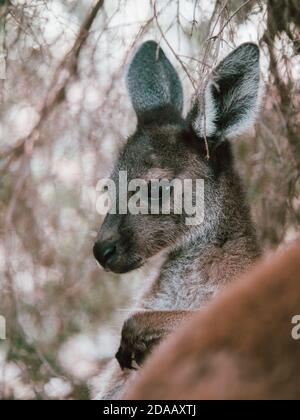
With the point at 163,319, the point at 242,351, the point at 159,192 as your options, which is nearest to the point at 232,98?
the point at 159,192

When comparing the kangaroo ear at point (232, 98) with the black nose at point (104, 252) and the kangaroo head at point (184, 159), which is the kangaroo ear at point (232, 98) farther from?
the black nose at point (104, 252)

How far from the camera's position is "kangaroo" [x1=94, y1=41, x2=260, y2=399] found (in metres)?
4.20

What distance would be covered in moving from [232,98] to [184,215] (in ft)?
2.23

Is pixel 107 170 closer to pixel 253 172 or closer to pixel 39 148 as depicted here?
pixel 39 148

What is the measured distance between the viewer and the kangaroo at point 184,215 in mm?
4195

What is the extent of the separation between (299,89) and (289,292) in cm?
344

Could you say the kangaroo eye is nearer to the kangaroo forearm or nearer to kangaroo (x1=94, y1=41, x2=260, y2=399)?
kangaroo (x1=94, y1=41, x2=260, y2=399)

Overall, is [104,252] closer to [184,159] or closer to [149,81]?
[184,159]

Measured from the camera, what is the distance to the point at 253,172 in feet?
18.0

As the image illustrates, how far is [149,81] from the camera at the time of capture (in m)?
4.82

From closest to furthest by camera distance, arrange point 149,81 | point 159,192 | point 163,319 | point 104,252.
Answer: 1. point 163,319
2. point 104,252
3. point 159,192
4. point 149,81

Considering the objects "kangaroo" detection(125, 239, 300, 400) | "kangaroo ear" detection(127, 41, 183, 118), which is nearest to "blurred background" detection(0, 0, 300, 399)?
"kangaroo ear" detection(127, 41, 183, 118)

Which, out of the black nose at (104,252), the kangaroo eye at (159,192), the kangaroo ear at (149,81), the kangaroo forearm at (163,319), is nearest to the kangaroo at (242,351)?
the kangaroo forearm at (163,319)
